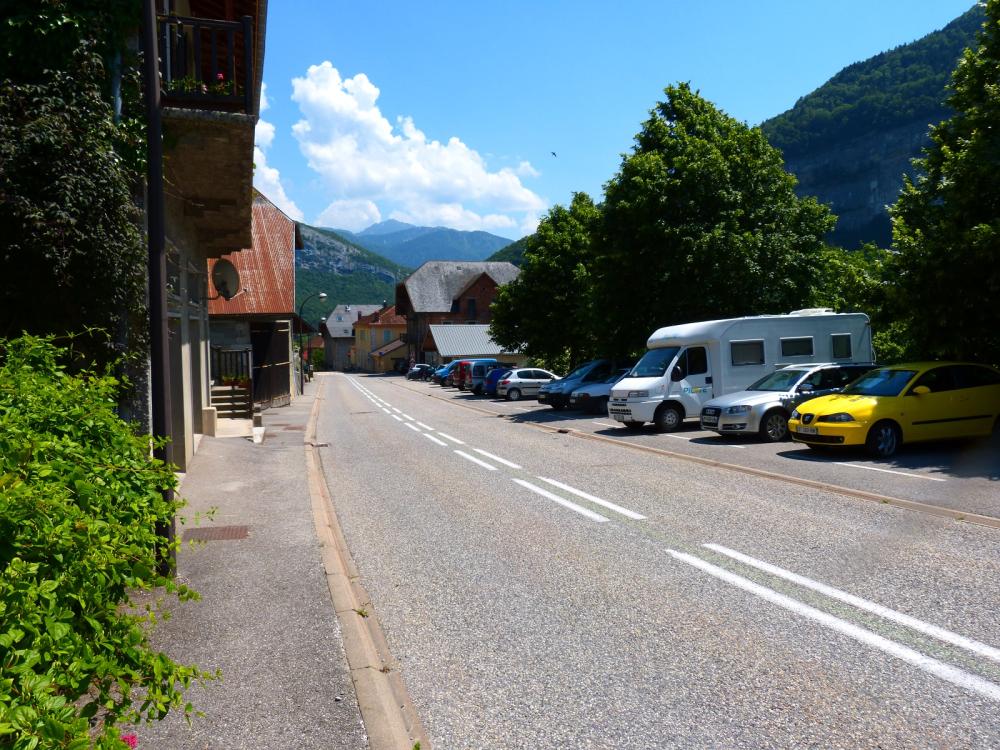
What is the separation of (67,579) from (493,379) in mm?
37954

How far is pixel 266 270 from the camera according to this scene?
102 ft

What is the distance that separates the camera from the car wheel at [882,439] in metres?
13.2

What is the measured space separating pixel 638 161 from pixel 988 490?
1826cm

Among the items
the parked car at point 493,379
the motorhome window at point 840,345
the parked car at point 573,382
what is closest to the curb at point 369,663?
the motorhome window at point 840,345

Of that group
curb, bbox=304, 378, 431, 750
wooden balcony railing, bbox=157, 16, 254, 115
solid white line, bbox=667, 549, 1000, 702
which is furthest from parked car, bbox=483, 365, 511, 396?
solid white line, bbox=667, 549, 1000, 702

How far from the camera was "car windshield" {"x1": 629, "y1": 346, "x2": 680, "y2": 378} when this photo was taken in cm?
1944

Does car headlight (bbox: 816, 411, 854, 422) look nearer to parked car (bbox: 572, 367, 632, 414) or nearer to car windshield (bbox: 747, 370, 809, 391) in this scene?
car windshield (bbox: 747, 370, 809, 391)

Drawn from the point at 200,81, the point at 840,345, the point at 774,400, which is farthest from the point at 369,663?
the point at 840,345

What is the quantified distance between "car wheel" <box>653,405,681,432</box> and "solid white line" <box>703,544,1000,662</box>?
12.0 m

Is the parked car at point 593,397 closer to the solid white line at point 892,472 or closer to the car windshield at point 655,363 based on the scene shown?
the car windshield at point 655,363

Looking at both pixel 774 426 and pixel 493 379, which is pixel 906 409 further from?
pixel 493 379

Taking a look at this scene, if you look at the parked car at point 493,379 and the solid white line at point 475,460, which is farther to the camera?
the parked car at point 493,379

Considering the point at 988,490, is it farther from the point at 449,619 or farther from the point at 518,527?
the point at 449,619

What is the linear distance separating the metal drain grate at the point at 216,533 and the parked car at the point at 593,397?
19.2 metres
